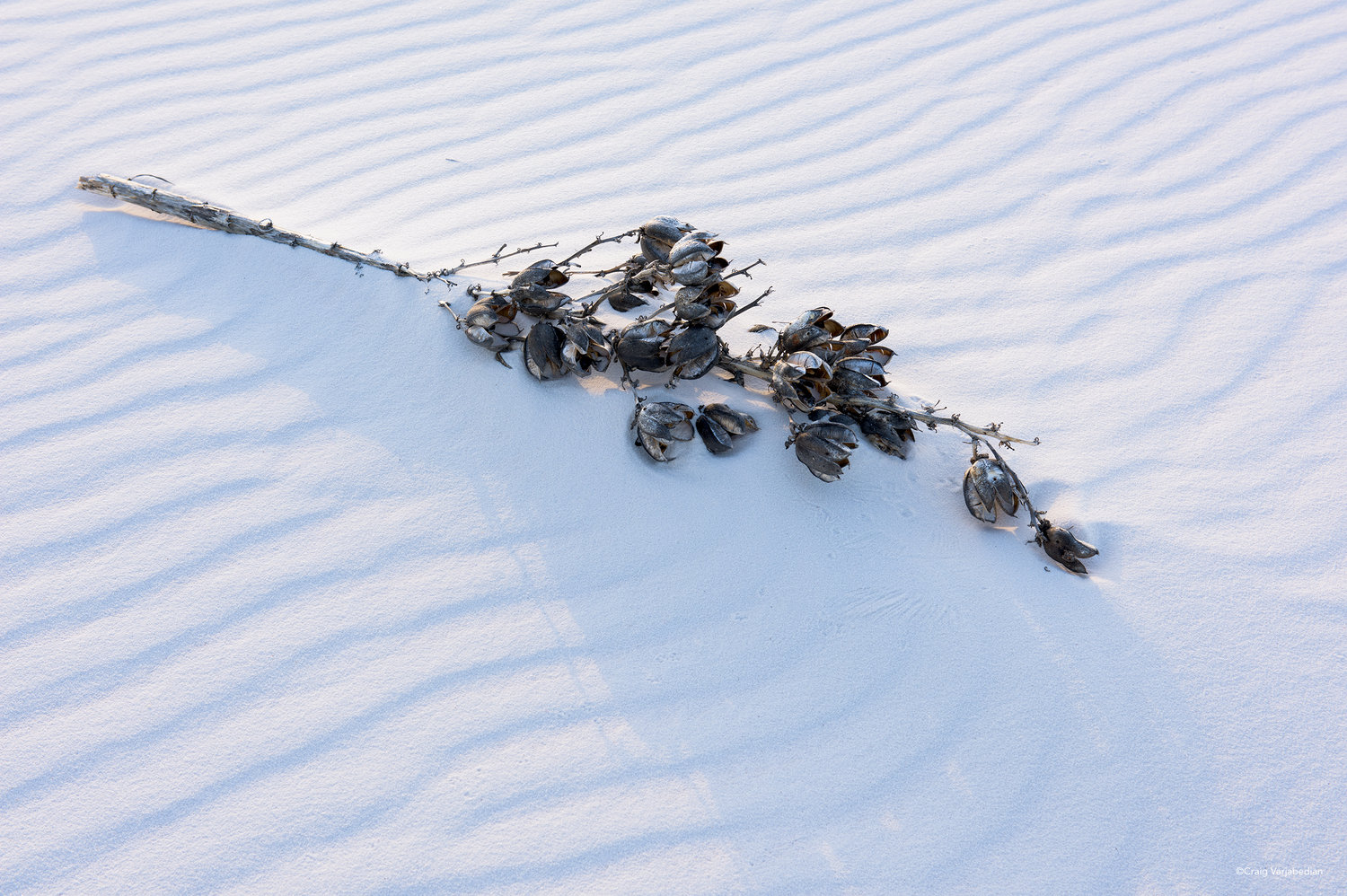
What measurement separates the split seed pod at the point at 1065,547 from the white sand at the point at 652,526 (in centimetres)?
6

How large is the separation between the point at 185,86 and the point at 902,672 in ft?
11.7

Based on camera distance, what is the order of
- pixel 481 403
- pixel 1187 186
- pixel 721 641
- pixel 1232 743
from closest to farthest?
pixel 1232 743 < pixel 721 641 < pixel 481 403 < pixel 1187 186

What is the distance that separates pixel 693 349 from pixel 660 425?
0.22 meters

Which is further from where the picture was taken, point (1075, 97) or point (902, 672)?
point (1075, 97)

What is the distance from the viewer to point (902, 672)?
6.33 ft

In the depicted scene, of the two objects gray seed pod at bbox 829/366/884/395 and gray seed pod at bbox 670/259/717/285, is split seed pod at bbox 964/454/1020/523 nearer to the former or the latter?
gray seed pod at bbox 829/366/884/395

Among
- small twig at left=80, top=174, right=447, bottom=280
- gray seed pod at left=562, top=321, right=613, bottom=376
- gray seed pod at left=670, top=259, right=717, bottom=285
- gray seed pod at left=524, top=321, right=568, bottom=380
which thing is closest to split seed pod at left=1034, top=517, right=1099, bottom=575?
gray seed pod at left=670, top=259, right=717, bottom=285

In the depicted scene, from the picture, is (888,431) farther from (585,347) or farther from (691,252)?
(585,347)

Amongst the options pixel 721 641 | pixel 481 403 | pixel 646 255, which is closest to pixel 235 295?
pixel 481 403

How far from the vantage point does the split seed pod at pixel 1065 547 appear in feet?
6.92

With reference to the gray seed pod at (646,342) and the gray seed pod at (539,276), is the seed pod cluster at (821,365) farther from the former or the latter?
the gray seed pod at (539,276)

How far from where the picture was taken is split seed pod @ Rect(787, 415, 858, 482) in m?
2.11

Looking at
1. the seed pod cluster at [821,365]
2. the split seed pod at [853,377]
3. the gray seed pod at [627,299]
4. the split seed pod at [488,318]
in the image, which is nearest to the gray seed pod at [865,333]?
the seed pod cluster at [821,365]

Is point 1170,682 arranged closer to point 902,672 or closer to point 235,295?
point 902,672
